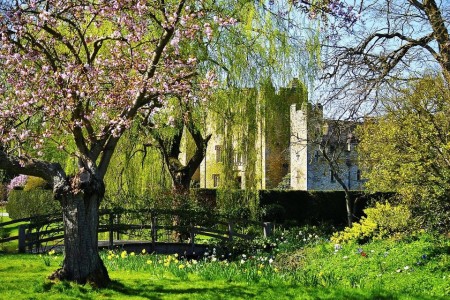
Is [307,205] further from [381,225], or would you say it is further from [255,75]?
[381,225]

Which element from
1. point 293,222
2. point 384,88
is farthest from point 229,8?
point 293,222

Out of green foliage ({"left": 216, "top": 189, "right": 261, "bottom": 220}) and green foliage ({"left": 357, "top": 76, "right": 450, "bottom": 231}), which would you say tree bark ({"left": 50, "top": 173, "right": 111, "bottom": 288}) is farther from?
green foliage ({"left": 216, "top": 189, "right": 261, "bottom": 220})

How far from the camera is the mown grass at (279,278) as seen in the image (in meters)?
7.35

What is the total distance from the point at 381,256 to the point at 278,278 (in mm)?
2618

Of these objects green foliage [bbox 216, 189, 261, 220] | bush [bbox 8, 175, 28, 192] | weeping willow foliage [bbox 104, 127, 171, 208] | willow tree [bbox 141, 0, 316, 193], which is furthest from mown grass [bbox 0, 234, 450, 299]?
bush [bbox 8, 175, 28, 192]

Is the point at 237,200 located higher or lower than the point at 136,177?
lower

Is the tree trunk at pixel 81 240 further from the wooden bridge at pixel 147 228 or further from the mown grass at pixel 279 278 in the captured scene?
the wooden bridge at pixel 147 228

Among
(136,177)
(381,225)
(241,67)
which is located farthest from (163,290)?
(136,177)

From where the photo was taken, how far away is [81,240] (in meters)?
7.81

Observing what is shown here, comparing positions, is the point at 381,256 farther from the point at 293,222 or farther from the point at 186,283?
the point at 293,222

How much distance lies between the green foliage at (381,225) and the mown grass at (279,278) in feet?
0.86

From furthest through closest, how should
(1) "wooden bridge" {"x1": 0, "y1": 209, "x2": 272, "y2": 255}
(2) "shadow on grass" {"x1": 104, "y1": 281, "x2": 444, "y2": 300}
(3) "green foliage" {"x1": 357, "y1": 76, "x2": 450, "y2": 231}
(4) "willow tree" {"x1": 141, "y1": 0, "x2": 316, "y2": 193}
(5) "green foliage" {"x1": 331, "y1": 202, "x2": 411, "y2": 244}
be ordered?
(4) "willow tree" {"x1": 141, "y1": 0, "x2": 316, "y2": 193} → (1) "wooden bridge" {"x1": 0, "y1": 209, "x2": 272, "y2": 255} → (5) "green foliage" {"x1": 331, "y1": 202, "x2": 411, "y2": 244} → (3) "green foliage" {"x1": 357, "y1": 76, "x2": 450, "y2": 231} → (2) "shadow on grass" {"x1": 104, "y1": 281, "x2": 444, "y2": 300}

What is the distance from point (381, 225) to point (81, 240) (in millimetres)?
6268

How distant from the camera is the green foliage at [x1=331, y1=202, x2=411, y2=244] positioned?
1059 cm
